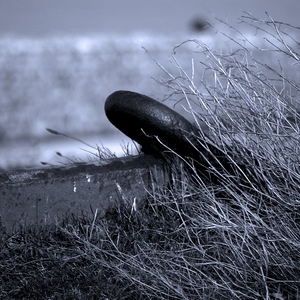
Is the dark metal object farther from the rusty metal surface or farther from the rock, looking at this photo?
the rusty metal surface

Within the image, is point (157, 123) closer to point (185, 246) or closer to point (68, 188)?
point (68, 188)

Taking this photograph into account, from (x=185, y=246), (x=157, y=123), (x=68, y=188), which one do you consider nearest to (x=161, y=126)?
(x=157, y=123)

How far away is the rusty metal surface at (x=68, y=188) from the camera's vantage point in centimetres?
366

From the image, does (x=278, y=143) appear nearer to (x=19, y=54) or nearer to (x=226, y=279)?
(x=226, y=279)

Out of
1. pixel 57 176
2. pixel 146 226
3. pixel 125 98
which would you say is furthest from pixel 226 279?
pixel 125 98

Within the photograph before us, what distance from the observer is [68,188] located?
381 centimetres

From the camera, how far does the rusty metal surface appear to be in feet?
12.0

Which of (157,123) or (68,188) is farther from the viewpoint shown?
(157,123)

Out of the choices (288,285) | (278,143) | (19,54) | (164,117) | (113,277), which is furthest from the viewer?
(19,54)

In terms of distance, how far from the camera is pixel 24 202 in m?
3.68

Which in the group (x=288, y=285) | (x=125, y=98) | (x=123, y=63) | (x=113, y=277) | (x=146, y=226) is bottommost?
(x=288, y=285)

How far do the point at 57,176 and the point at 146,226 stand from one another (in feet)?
2.28

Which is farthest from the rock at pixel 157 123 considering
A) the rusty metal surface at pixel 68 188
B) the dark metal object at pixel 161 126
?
the rusty metal surface at pixel 68 188

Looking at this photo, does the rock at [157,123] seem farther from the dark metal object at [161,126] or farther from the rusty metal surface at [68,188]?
the rusty metal surface at [68,188]
